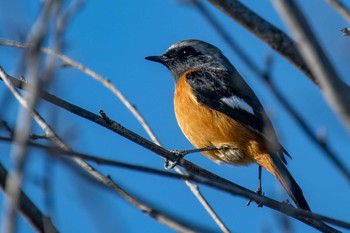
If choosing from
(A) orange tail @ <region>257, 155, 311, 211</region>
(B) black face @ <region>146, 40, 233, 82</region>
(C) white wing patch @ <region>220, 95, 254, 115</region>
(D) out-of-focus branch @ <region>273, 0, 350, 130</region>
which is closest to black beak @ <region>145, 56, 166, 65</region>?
(B) black face @ <region>146, 40, 233, 82</region>

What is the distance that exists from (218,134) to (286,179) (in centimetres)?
87

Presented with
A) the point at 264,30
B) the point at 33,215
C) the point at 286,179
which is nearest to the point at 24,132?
the point at 33,215

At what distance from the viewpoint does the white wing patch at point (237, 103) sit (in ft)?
19.9

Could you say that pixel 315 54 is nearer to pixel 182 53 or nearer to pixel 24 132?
pixel 24 132

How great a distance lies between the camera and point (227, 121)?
5.99 meters

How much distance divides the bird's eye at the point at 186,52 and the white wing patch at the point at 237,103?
1.36 m

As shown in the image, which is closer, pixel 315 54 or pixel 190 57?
pixel 315 54

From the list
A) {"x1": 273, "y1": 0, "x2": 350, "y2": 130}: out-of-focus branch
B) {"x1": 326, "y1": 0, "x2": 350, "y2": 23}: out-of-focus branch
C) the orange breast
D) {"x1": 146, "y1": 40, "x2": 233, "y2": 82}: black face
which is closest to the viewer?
{"x1": 273, "y1": 0, "x2": 350, "y2": 130}: out-of-focus branch

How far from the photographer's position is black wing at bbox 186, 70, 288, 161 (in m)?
5.93

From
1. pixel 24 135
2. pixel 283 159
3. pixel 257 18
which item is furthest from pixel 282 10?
pixel 283 159

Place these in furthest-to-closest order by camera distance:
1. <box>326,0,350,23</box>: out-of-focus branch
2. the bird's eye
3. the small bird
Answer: the bird's eye < the small bird < <box>326,0,350,23</box>: out-of-focus branch

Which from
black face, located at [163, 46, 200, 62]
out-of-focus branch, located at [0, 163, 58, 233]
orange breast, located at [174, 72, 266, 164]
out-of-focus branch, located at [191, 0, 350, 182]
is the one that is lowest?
out-of-focus branch, located at [0, 163, 58, 233]

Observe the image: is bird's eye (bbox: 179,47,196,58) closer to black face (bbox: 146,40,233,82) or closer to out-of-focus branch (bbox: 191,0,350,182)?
black face (bbox: 146,40,233,82)

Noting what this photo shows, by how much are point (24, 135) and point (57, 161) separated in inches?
13.2
